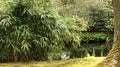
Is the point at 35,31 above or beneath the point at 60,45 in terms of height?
above

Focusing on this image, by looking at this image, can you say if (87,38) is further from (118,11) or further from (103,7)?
(118,11)

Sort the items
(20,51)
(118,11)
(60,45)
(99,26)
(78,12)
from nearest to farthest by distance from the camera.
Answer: (118,11) < (20,51) < (60,45) < (78,12) < (99,26)

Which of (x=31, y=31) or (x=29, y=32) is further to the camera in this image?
(x=31, y=31)

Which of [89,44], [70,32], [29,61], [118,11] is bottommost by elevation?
[89,44]

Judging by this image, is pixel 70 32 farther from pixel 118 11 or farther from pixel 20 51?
pixel 118 11

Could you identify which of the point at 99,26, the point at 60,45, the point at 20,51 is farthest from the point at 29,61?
the point at 99,26

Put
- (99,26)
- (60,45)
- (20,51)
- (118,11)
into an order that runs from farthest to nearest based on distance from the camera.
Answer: (99,26), (60,45), (20,51), (118,11)

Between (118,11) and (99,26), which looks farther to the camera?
(99,26)

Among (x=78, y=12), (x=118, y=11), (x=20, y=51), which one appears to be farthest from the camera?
(x=78, y=12)

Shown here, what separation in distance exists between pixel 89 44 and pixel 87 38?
0.41m

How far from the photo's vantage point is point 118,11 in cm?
557

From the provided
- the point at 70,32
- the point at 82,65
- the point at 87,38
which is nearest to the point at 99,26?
the point at 87,38

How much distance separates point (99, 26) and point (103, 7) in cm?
197

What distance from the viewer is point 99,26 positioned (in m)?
19.3
